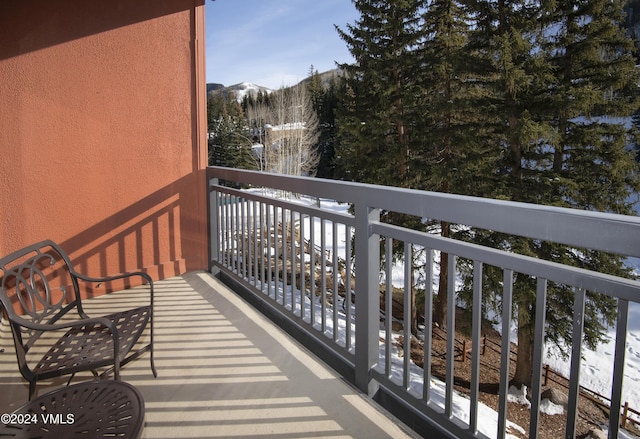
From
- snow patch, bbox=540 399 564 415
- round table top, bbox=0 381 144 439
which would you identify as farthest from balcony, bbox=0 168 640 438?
snow patch, bbox=540 399 564 415

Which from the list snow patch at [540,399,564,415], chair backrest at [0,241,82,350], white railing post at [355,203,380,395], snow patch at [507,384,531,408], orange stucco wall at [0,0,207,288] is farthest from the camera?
snow patch at [507,384,531,408]

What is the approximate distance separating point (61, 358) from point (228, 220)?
2.13 meters

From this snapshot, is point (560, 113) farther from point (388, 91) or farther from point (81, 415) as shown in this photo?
point (81, 415)

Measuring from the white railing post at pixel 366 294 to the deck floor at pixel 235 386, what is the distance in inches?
5.8

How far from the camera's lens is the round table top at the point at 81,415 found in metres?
1.13

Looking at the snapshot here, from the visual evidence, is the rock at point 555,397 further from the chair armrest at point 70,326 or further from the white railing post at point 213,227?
the chair armrest at point 70,326

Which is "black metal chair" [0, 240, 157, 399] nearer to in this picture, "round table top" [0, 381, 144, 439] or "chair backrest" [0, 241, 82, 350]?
"chair backrest" [0, 241, 82, 350]

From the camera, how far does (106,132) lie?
3400 millimetres

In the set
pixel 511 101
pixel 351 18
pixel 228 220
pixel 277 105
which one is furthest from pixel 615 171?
pixel 277 105

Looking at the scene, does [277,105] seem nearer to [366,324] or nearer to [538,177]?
[538,177]

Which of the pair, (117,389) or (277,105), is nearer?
(117,389)

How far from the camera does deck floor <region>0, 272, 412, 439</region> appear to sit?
1782 millimetres

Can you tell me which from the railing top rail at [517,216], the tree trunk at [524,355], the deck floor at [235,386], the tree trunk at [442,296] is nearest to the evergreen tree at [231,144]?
the tree trunk at [442,296]

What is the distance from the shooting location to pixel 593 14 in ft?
37.3
